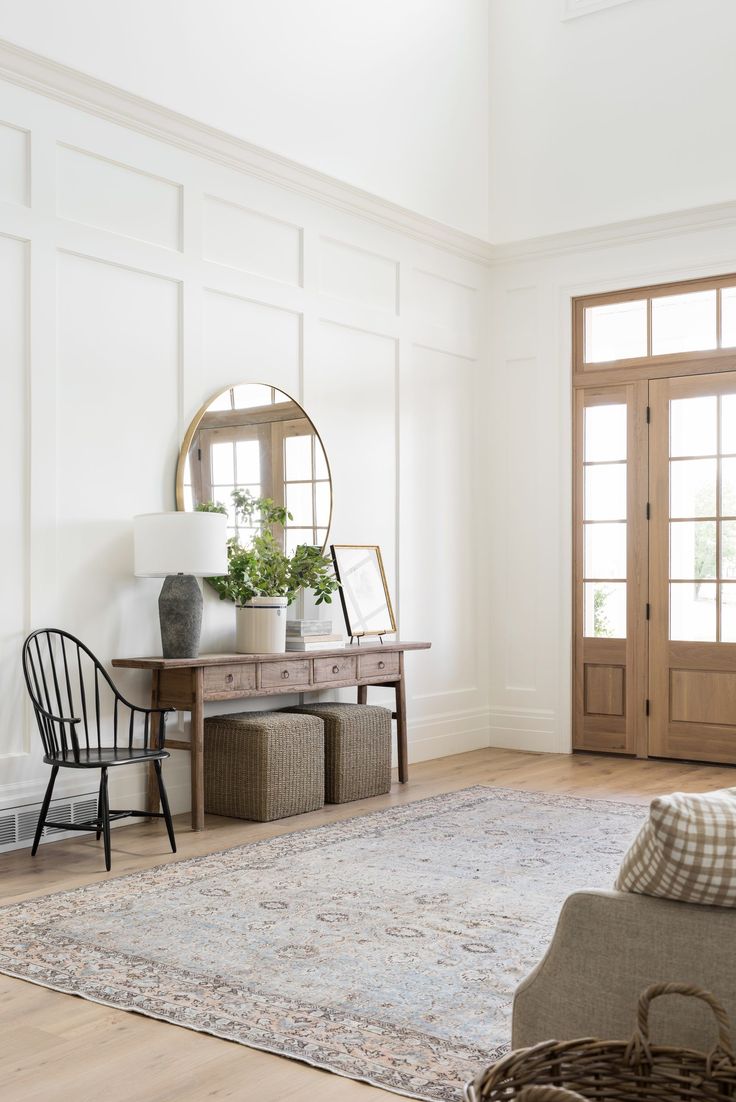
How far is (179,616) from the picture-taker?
481cm

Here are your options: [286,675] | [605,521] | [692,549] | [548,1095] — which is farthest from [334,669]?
[548,1095]

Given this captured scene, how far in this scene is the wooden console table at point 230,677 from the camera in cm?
477

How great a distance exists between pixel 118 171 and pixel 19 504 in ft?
5.30

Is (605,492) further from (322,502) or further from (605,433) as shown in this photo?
(322,502)

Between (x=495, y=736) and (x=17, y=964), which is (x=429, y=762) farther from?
(x=17, y=964)

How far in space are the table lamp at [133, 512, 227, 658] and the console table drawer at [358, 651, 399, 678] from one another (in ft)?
3.93

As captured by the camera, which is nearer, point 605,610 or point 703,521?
point 703,521

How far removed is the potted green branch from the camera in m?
5.29

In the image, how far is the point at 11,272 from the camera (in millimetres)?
4535

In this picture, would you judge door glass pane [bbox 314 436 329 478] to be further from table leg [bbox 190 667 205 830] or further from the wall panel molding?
table leg [bbox 190 667 205 830]

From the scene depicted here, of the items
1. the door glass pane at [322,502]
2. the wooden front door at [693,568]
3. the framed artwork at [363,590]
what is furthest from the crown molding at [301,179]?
the framed artwork at [363,590]

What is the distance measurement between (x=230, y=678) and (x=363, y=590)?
4.83 ft

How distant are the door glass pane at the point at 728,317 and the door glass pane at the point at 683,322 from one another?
0.18ft

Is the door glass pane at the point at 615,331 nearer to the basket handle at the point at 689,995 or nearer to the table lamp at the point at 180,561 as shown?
the table lamp at the point at 180,561
